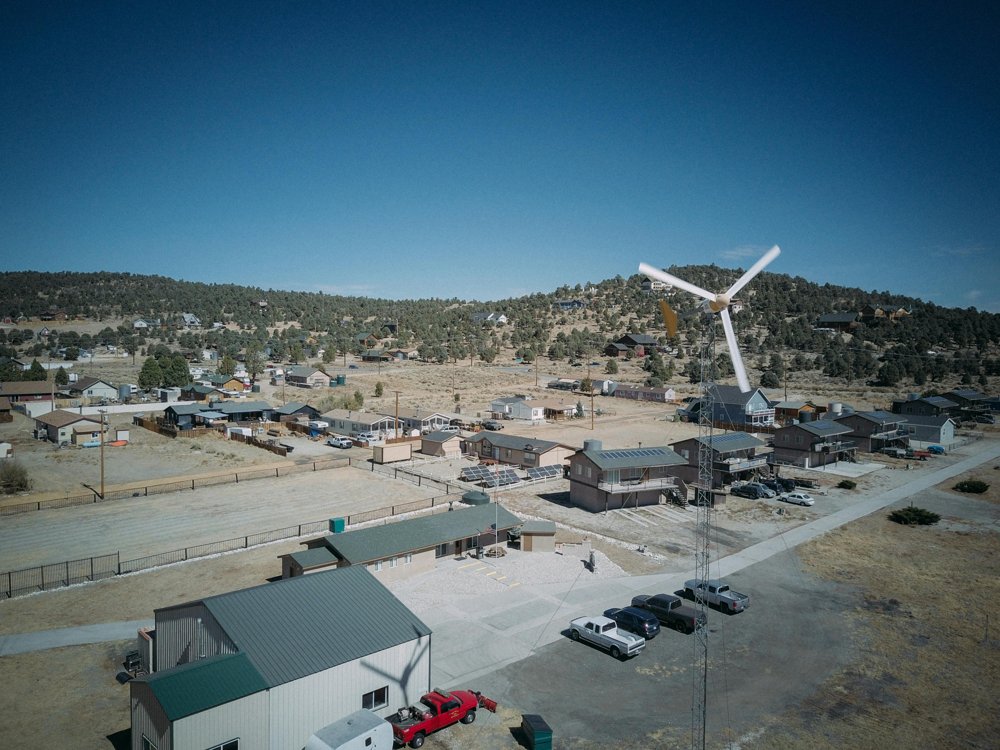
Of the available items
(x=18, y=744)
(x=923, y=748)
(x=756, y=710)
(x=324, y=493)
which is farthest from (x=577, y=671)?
(x=324, y=493)

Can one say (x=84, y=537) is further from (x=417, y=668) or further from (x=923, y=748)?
(x=923, y=748)

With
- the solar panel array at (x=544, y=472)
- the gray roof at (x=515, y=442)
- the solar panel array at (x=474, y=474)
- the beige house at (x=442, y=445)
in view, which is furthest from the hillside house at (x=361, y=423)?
the solar panel array at (x=544, y=472)

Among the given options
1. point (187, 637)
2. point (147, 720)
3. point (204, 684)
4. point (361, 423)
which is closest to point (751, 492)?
point (187, 637)

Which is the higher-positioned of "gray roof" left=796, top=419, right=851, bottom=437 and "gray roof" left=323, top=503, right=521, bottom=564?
"gray roof" left=796, top=419, right=851, bottom=437

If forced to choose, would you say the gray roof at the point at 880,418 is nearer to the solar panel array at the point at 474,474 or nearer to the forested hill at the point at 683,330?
the solar panel array at the point at 474,474

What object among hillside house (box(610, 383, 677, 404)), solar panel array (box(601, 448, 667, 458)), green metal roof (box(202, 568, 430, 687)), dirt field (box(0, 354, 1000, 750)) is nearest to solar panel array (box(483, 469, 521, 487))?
dirt field (box(0, 354, 1000, 750))

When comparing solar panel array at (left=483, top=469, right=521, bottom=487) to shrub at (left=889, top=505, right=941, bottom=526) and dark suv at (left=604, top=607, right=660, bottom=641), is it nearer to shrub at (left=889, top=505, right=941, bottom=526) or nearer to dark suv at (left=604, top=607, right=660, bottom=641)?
dark suv at (left=604, top=607, right=660, bottom=641)
